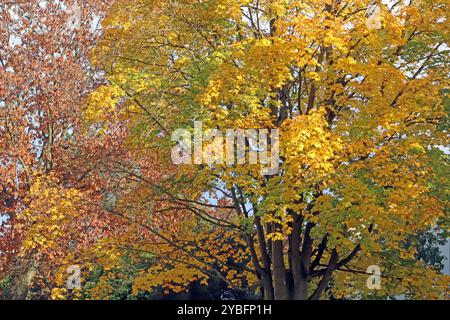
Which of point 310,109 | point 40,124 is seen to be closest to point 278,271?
point 310,109

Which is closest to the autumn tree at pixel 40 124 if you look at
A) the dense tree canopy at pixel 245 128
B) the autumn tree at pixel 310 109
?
the dense tree canopy at pixel 245 128

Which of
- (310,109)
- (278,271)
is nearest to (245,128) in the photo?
(310,109)

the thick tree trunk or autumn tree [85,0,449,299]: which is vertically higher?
autumn tree [85,0,449,299]

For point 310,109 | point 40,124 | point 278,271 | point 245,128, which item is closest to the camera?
point 245,128

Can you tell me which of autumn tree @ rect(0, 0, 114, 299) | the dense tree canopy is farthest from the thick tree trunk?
autumn tree @ rect(0, 0, 114, 299)

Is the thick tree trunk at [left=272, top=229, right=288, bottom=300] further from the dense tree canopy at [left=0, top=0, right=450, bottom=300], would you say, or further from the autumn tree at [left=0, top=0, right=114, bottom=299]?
the autumn tree at [left=0, top=0, right=114, bottom=299]

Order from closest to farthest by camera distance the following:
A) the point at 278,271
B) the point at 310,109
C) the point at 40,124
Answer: the point at 310,109
the point at 278,271
the point at 40,124

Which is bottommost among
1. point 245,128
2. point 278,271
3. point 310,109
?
point 278,271

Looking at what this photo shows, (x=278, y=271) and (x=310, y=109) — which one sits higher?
(x=310, y=109)

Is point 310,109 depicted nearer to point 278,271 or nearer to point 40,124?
point 278,271

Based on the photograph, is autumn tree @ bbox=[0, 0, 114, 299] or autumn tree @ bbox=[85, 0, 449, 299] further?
autumn tree @ bbox=[0, 0, 114, 299]

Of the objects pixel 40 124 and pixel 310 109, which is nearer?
pixel 310 109

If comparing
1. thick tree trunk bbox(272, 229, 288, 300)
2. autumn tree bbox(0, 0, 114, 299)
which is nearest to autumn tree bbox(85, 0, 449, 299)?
thick tree trunk bbox(272, 229, 288, 300)
